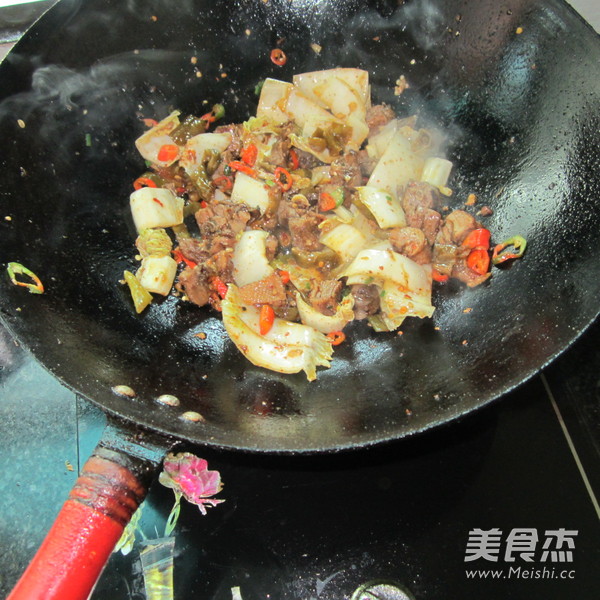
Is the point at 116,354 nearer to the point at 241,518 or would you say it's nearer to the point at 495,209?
the point at 241,518

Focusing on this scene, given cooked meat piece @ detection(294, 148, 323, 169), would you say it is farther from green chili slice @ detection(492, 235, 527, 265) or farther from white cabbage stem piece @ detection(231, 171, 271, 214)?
green chili slice @ detection(492, 235, 527, 265)

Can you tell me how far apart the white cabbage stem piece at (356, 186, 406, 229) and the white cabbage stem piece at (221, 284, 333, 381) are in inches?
23.2

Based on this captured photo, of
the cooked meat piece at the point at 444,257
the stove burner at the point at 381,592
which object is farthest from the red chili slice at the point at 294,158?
the stove burner at the point at 381,592

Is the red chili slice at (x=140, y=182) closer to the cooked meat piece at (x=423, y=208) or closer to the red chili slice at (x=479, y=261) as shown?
the cooked meat piece at (x=423, y=208)

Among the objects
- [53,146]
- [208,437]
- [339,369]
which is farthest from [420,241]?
[53,146]

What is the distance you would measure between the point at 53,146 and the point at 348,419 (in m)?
1.59

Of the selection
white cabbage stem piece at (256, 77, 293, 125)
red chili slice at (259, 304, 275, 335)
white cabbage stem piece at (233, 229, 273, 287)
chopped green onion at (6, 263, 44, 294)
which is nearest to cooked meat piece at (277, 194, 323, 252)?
white cabbage stem piece at (233, 229, 273, 287)

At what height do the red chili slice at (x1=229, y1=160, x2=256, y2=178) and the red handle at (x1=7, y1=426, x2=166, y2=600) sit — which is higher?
the red chili slice at (x1=229, y1=160, x2=256, y2=178)

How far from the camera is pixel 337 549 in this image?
1931 mm

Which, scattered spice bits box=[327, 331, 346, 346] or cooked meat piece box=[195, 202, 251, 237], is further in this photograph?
cooked meat piece box=[195, 202, 251, 237]

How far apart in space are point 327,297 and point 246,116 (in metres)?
1.09

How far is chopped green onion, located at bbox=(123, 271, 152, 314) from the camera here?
82.7 inches

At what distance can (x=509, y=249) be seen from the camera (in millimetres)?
2146

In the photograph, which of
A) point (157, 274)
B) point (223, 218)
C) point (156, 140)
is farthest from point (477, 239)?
point (156, 140)
